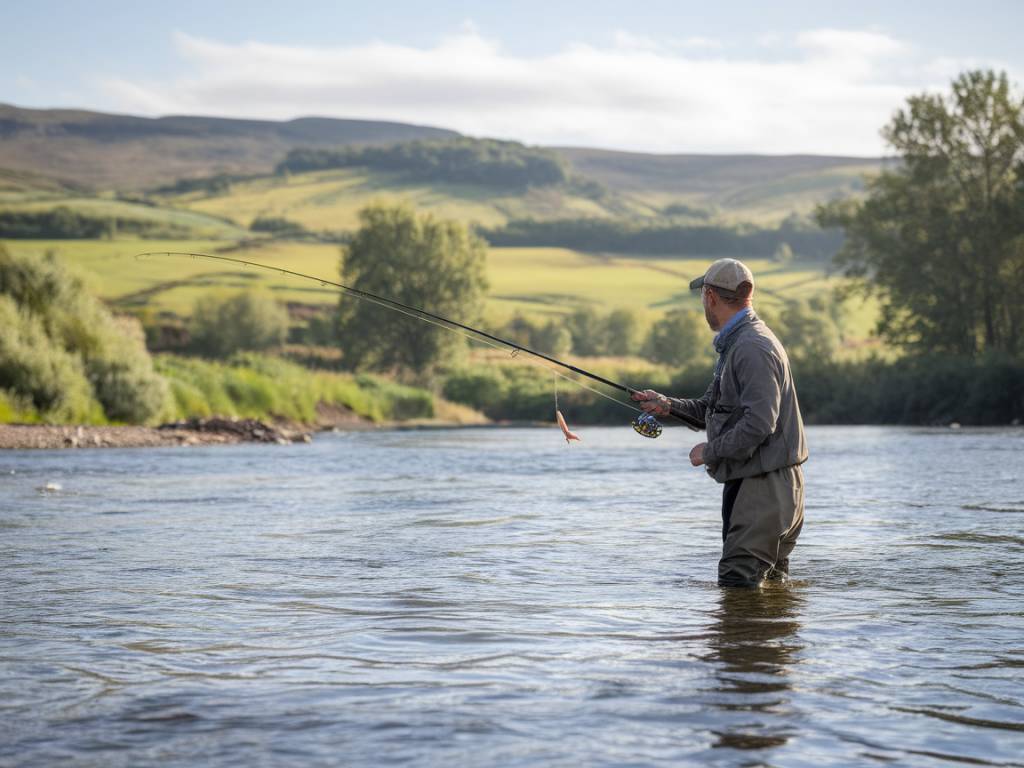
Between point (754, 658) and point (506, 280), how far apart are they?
127351 millimetres

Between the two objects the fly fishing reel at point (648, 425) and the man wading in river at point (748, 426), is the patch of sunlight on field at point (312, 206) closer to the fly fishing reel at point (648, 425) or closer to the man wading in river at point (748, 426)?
the fly fishing reel at point (648, 425)

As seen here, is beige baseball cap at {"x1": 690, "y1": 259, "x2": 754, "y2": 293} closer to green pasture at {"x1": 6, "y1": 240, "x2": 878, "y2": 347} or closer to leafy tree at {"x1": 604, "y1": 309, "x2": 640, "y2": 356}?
Result: green pasture at {"x1": 6, "y1": 240, "x2": 878, "y2": 347}

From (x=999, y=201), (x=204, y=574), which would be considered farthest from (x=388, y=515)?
(x=999, y=201)

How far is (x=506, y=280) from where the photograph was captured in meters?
133

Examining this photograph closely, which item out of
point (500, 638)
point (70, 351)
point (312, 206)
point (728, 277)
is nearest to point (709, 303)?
point (728, 277)

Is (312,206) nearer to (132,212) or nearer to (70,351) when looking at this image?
(132,212)

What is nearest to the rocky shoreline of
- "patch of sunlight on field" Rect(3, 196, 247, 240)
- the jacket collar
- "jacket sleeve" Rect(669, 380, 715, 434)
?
"jacket sleeve" Rect(669, 380, 715, 434)

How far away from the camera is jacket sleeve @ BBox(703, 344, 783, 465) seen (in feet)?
22.4

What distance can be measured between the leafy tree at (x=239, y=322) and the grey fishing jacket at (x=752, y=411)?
245ft

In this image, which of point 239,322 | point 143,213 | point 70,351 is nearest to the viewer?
point 70,351

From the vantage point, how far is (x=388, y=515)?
13.7 metres

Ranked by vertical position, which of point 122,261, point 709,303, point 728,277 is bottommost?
point 709,303

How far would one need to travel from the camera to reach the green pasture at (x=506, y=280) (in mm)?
103000

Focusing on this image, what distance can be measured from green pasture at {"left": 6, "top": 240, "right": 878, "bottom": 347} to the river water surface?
258 ft
